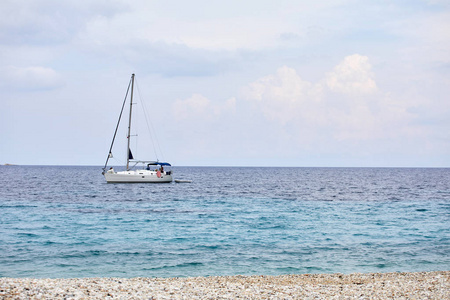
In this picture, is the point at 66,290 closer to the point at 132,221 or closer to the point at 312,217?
the point at 132,221

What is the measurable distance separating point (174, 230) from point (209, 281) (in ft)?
47.6

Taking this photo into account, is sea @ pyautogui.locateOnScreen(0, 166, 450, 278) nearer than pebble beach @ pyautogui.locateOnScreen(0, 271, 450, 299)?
No

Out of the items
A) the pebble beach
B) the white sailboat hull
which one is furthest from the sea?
the white sailboat hull

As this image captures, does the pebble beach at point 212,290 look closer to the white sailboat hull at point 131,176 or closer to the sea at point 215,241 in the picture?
the sea at point 215,241

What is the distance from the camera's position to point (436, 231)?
104 ft

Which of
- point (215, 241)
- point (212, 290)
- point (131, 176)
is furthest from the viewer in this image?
point (131, 176)

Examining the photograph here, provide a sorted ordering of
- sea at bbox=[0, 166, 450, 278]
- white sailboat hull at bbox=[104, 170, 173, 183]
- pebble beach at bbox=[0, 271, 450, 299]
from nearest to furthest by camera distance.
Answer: pebble beach at bbox=[0, 271, 450, 299], sea at bbox=[0, 166, 450, 278], white sailboat hull at bbox=[104, 170, 173, 183]

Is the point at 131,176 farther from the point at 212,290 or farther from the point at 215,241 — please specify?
the point at 212,290

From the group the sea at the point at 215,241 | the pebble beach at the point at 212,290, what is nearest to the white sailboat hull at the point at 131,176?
the sea at the point at 215,241

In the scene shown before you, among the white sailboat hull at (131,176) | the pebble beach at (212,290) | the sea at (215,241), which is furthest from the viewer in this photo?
the white sailboat hull at (131,176)

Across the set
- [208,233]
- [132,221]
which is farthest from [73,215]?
[208,233]

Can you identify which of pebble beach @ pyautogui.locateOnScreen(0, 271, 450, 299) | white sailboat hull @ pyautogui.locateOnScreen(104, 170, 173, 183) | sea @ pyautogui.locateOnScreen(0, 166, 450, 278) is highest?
white sailboat hull @ pyautogui.locateOnScreen(104, 170, 173, 183)

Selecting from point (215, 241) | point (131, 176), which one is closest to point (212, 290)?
point (215, 241)

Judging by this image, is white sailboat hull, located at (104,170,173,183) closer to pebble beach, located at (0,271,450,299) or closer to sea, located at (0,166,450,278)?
sea, located at (0,166,450,278)
